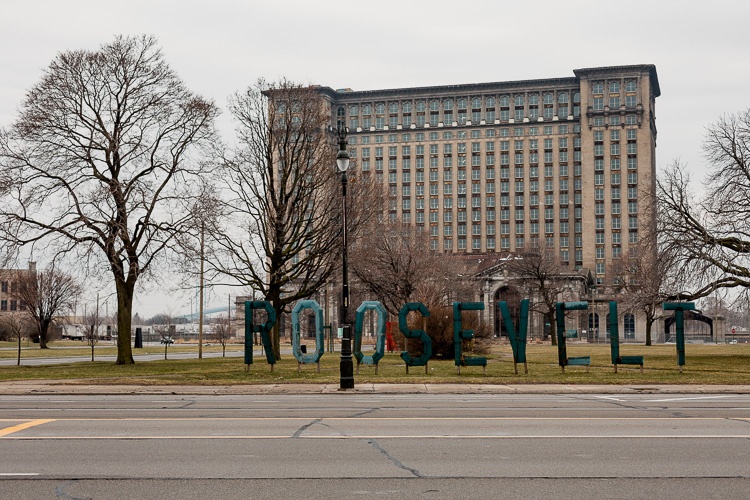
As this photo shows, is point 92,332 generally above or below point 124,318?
below

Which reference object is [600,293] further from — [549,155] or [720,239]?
[720,239]

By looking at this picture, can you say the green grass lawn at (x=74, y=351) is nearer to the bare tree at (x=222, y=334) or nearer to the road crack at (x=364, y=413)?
the bare tree at (x=222, y=334)

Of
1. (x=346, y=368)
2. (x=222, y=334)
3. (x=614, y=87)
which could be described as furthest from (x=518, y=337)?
(x=614, y=87)

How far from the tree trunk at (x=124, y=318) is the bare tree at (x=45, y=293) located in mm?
43312

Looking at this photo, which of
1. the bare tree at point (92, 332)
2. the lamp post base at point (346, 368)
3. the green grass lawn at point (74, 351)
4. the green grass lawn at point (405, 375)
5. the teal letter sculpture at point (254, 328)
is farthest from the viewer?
the bare tree at point (92, 332)

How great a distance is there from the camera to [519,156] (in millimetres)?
150750

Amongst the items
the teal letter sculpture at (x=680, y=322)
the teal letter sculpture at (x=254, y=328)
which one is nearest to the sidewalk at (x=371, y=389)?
the teal letter sculpture at (x=254, y=328)

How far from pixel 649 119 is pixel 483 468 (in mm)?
144756

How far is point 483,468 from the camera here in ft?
30.9

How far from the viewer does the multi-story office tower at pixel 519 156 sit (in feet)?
467

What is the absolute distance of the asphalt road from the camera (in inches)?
330

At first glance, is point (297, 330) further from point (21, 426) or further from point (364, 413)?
point (21, 426)

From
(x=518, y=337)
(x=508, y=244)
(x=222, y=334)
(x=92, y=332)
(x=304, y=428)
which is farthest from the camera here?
(x=508, y=244)

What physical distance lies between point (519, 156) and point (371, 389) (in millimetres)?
133543
